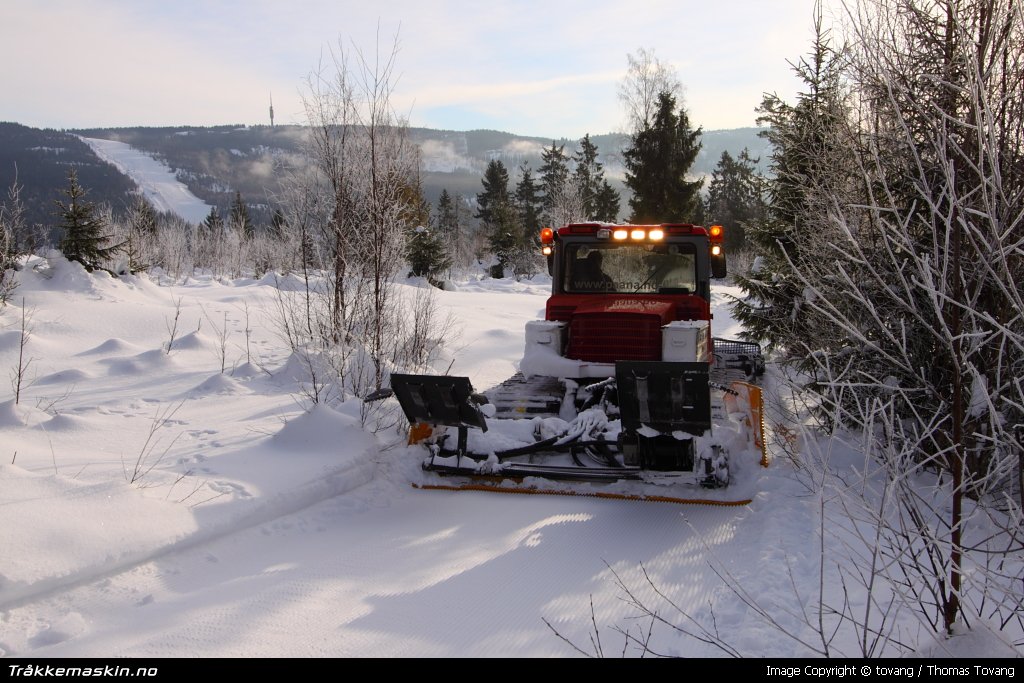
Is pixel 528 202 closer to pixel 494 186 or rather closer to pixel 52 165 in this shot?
pixel 494 186

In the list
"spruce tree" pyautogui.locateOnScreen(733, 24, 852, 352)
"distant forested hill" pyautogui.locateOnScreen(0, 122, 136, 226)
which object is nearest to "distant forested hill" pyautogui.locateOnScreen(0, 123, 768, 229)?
"distant forested hill" pyautogui.locateOnScreen(0, 122, 136, 226)

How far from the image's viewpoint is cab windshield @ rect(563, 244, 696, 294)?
7156 millimetres

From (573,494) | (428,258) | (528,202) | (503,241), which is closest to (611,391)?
(573,494)

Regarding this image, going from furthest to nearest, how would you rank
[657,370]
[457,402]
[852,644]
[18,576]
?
[457,402] → [657,370] → [18,576] → [852,644]

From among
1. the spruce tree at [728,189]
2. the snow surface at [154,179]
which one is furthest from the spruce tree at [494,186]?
the snow surface at [154,179]

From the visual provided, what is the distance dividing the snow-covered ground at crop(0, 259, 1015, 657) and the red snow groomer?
33 centimetres

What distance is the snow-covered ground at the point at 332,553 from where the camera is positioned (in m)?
3.21

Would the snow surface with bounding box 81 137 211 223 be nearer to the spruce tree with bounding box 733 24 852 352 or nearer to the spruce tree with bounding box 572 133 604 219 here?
the spruce tree with bounding box 572 133 604 219

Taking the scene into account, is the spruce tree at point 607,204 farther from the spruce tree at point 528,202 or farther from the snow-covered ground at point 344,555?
the snow-covered ground at point 344,555

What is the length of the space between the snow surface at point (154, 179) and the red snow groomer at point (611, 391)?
399 feet

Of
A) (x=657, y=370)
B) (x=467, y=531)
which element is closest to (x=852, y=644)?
(x=657, y=370)
